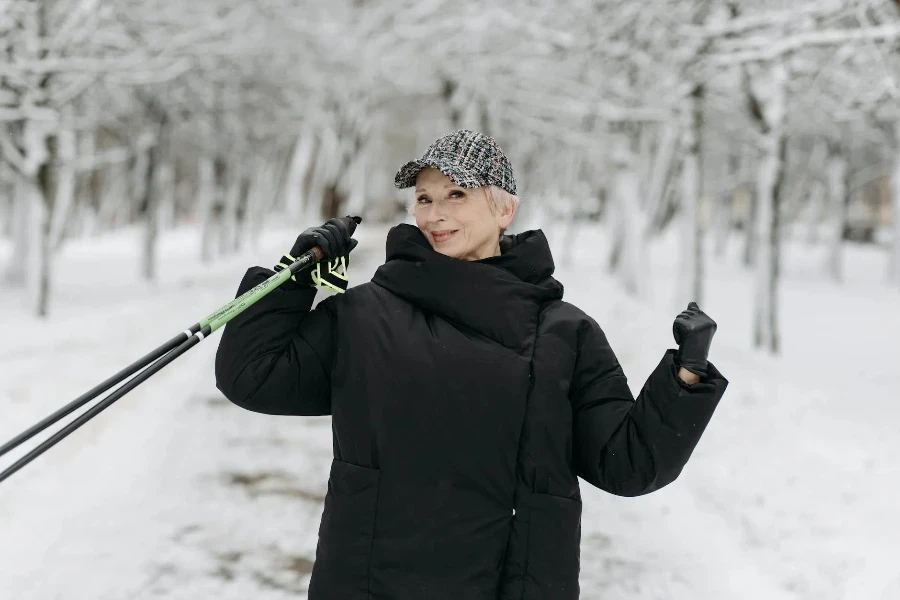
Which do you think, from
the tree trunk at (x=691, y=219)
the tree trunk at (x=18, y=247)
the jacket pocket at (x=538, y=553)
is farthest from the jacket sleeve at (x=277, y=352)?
the tree trunk at (x=18, y=247)

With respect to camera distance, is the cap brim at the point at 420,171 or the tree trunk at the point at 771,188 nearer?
the cap brim at the point at 420,171

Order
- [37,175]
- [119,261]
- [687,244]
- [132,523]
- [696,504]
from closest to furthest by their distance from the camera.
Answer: [132,523] < [696,504] < [37,175] < [687,244] < [119,261]

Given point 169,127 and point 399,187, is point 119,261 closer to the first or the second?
point 169,127

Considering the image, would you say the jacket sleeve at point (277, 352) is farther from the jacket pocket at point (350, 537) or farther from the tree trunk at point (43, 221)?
the tree trunk at point (43, 221)

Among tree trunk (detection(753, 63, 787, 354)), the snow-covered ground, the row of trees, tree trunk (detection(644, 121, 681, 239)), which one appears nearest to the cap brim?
the row of trees

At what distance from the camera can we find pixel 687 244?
44.4 feet

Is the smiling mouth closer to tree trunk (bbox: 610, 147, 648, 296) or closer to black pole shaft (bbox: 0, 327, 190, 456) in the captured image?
black pole shaft (bbox: 0, 327, 190, 456)

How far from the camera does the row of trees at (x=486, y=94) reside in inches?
399

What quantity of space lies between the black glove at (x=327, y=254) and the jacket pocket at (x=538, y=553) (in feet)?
2.41

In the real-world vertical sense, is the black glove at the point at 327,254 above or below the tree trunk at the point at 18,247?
above

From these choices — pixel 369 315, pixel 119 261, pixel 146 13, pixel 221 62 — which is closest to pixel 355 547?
pixel 369 315

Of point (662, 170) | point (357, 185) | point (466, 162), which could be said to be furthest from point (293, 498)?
point (357, 185)

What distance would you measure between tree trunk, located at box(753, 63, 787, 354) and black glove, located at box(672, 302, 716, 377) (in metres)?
10.9

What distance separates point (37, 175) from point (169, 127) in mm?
7294
